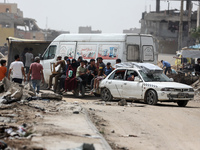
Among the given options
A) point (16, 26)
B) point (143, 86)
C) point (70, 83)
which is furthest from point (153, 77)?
point (16, 26)

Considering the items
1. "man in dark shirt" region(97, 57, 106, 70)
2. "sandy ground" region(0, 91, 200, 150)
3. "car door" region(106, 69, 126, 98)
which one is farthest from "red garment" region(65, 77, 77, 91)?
"sandy ground" region(0, 91, 200, 150)

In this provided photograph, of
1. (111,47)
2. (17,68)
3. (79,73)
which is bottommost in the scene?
(79,73)

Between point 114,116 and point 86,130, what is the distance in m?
3.79

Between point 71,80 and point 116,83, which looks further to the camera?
point 71,80

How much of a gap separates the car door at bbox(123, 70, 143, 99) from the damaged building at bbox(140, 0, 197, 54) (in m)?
71.8

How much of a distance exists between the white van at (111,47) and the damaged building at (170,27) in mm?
67426

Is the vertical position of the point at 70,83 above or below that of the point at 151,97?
above

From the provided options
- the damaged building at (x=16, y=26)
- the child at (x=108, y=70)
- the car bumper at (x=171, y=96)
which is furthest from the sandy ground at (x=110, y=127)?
the damaged building at (x=16, y=26)

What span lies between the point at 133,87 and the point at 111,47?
14.2 feet

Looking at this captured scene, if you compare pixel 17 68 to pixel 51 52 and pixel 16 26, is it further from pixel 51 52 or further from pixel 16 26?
pixel 16 26

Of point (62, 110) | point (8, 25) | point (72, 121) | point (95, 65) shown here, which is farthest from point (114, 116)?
point (8, 25)

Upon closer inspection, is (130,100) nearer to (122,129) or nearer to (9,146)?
(122,129)

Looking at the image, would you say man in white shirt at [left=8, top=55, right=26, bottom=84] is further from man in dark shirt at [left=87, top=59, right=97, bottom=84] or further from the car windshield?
the car windshield

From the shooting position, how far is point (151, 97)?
16609 mm
